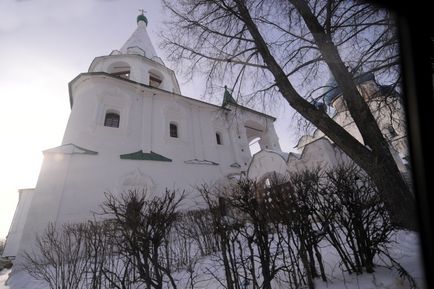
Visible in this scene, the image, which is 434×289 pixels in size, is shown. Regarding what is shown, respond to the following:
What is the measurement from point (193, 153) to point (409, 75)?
17536 millimetres

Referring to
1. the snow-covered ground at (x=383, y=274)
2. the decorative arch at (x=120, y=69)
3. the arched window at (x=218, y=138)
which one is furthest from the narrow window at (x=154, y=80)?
the snow-covered ground at (x=383, y=274)

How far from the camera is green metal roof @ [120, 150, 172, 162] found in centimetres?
1562

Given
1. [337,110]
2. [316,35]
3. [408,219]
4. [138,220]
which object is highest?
[316,35]

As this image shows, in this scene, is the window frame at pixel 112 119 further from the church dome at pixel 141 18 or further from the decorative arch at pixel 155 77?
the church dome at pixel 141 18

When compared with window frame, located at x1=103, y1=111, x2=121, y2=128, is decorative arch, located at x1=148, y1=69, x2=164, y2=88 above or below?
above

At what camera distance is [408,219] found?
3.58 meters

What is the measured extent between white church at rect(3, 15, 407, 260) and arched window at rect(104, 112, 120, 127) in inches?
2.8

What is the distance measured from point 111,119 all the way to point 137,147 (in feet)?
10.7

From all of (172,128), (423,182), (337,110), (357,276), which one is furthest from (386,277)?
(172,128)

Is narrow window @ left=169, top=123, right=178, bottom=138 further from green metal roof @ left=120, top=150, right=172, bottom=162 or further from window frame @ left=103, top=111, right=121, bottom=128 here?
window frame @ left=103, top=111, right=121, bottom=128

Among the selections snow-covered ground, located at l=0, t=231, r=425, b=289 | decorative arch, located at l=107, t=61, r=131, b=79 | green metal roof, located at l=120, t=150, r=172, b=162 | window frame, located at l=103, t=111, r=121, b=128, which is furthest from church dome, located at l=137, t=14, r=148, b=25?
snow-covered ground, located at l=0, t=231, r=425, b=289

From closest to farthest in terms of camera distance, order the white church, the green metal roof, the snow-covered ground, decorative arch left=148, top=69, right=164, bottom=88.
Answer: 1. the snow-covered ground
2. the white church
3. the green metal roof
4. decorative arch left=148, top=69, right=164, bottom=88

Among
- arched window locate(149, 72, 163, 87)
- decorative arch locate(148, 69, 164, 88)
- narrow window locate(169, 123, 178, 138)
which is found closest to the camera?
narrow window locate(169, 123, 178, 138)

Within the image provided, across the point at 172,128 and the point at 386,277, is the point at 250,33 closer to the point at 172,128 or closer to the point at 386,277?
the point at 386,277
